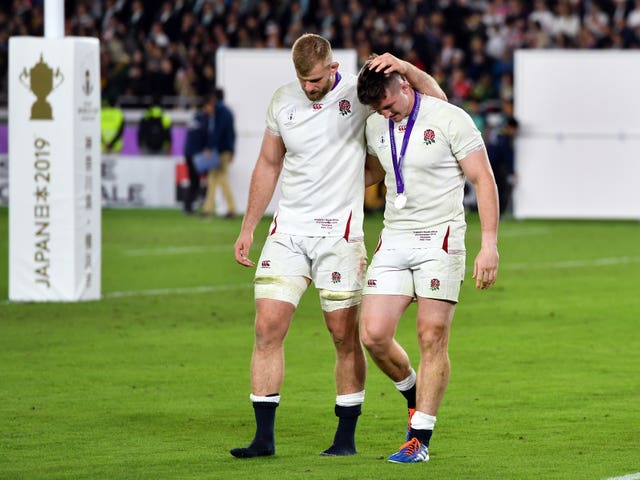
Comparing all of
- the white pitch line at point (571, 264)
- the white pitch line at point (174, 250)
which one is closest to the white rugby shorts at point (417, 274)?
the white pitch line at point (571, 264)

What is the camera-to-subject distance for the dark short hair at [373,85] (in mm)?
7641

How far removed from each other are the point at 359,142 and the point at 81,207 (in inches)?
289

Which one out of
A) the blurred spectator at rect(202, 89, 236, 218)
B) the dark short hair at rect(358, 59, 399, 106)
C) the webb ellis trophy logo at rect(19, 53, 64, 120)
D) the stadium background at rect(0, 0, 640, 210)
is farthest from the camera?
the stadium background at rect(0, 0, 640, 210)

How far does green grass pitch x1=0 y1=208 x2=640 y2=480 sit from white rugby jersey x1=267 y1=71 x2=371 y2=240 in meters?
1.22

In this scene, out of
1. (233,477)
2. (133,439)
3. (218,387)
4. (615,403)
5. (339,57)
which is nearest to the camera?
(233,477)

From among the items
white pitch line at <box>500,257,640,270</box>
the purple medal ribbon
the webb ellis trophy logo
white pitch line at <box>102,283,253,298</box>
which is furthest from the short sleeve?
white pitch line at <box>500,257,640,270</box>

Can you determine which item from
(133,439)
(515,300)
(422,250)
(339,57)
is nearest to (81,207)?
(515,300)

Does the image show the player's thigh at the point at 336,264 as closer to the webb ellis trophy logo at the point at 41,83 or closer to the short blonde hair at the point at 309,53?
the short blonde hair at the point at 309,53

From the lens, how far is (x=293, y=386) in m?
10.5

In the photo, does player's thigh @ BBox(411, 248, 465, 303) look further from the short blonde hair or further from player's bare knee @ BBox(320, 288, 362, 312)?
the short blonde hair

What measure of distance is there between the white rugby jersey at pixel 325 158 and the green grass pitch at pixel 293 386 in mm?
1218

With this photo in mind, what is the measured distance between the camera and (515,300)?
15.6 metres

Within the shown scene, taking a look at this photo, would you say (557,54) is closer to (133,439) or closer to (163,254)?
(163,254)

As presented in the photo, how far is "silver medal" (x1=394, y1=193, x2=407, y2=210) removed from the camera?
784 centimetres
